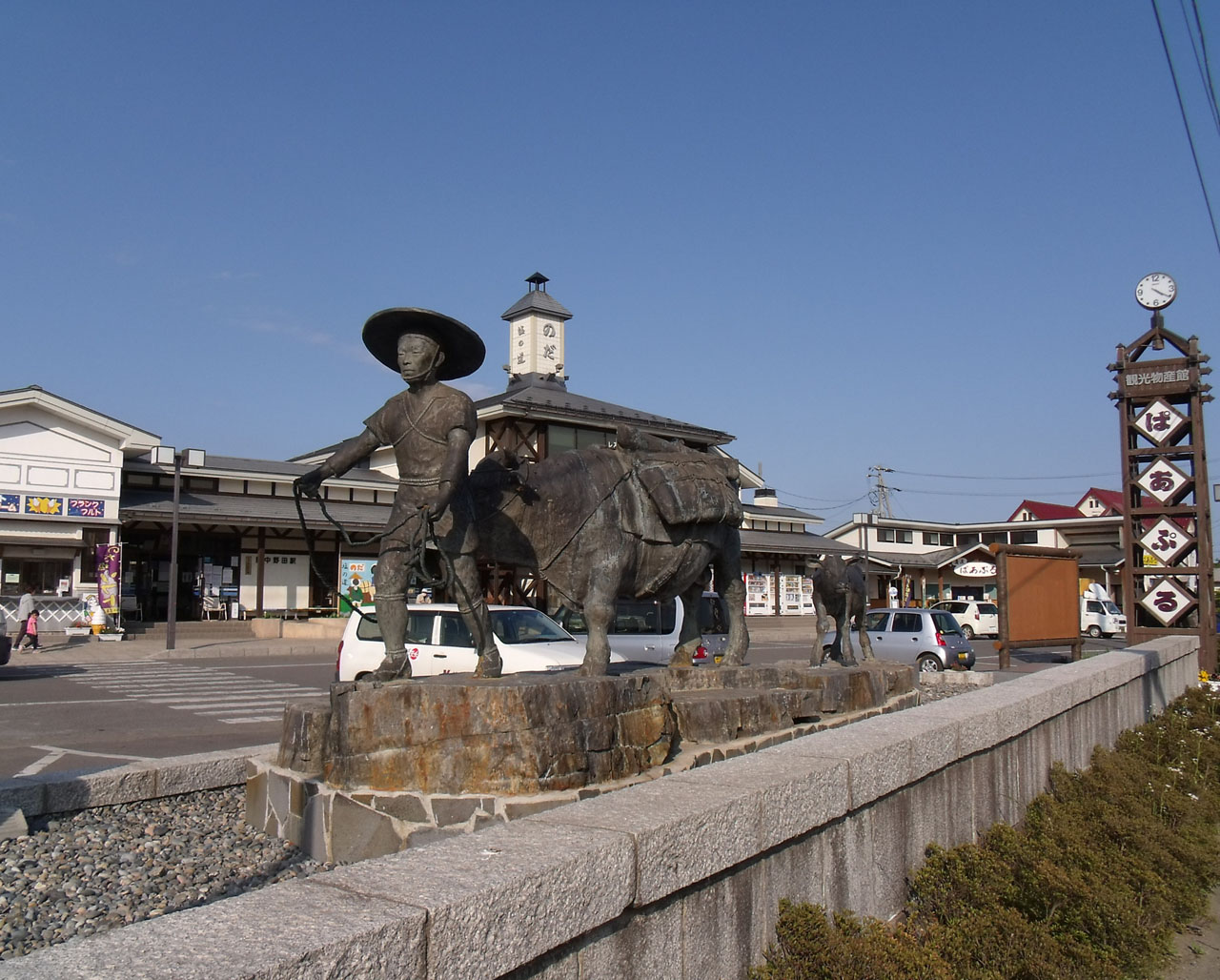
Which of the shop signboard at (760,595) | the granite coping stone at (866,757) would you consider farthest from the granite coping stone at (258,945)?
the shop signboard at (760,595)

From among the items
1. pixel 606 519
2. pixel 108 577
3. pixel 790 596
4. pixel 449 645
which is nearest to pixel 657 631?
pixel 449 645

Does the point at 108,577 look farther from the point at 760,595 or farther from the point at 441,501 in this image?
the point at 441,501

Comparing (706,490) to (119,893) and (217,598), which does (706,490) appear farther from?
(217,598)

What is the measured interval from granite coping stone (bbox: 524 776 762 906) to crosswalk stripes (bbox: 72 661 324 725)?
31.9 ft

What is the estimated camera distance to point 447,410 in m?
5.52

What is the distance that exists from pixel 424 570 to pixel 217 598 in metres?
25.4

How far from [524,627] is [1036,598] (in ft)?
35.6

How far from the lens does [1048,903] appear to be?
4469mm

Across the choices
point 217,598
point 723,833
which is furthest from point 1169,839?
point 217,598

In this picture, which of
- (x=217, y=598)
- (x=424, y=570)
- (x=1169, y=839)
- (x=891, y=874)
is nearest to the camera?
(x=891, y=874)

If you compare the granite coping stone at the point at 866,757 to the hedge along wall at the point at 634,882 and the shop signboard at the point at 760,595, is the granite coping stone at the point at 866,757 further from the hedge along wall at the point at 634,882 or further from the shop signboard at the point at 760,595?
the shop signboard at the point at 760,595

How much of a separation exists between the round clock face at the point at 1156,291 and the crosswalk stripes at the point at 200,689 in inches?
599

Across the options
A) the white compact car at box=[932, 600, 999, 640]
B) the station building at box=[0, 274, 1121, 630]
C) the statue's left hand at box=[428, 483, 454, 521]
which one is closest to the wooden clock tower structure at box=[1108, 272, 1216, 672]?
the station building at box=[0, 274, 1121, 630]

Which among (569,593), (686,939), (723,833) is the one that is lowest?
(686,939)
